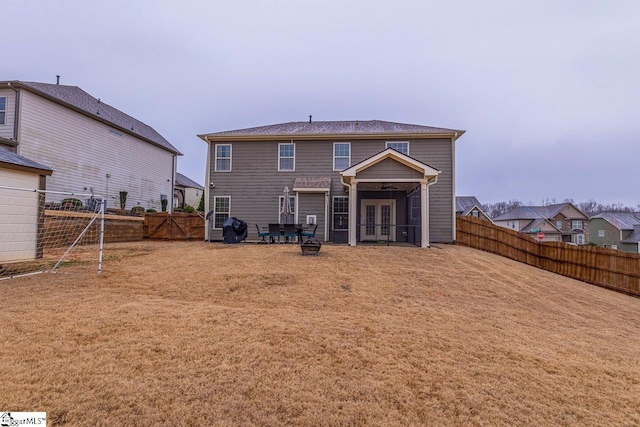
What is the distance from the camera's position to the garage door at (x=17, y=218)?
284 inches

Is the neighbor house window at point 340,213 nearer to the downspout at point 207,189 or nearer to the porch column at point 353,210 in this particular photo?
the porch column at point 353,210

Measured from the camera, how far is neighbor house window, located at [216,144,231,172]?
15.4m

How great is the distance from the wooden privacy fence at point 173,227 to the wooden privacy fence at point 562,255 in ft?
44.8

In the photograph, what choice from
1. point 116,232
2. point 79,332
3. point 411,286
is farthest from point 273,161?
point 79,332

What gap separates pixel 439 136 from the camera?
14336 mm

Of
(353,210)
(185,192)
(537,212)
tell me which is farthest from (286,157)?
(537,212)

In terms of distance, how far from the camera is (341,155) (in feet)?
49.3

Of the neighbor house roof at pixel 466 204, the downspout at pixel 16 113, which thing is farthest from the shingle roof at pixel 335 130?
the neighbor house roof at pixel 466 204

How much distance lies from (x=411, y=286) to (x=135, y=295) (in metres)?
5.30

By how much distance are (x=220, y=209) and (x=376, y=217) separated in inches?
314

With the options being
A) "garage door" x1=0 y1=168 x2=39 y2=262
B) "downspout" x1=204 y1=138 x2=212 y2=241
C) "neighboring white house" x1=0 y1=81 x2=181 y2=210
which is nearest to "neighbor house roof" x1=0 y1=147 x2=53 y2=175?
"garage door" x1=0 y1=168 x2=39 y2=262

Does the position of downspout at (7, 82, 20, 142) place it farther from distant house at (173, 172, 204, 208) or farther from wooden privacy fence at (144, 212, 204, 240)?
distant house at (173, 172, 204, 208)

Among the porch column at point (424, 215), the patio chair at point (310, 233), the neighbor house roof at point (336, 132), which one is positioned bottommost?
the patio chair at point (310, 233)

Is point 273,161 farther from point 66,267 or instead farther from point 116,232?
point 66,267
